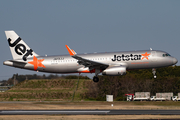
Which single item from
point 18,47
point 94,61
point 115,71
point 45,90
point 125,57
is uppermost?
point 18,47

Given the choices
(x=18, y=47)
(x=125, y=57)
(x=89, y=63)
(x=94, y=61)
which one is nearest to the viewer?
(x=94, y=61)

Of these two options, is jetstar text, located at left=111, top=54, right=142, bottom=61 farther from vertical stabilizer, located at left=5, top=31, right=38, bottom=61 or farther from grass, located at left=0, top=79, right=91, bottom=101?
grass, located at left=0, top=79, right=91, bottom=101

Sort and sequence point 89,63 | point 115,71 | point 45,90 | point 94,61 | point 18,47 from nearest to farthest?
point 115,71 < point 94,61 < point 89,63 < point 18,47 < point 45,90

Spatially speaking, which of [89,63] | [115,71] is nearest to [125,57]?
[115,71]

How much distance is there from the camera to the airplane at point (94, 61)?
50094 millimetres

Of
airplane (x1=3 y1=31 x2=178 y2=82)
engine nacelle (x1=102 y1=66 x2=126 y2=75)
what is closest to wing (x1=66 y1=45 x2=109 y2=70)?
airplane (x1=3 y1=31 x2=178 y2=82)

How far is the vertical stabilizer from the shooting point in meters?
56.4

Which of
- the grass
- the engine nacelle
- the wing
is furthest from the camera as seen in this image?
the grass

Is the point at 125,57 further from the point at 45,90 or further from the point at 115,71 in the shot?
the point at 45,90

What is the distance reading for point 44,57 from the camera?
2148 inches

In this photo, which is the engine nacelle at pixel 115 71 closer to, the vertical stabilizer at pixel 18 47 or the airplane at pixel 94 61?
the airplane at pixel 94 61

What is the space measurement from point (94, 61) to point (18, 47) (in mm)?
16414

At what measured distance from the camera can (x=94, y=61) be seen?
50.1 m

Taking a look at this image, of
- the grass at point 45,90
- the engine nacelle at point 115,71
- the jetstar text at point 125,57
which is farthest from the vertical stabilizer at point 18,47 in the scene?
the grass at point 45,90
